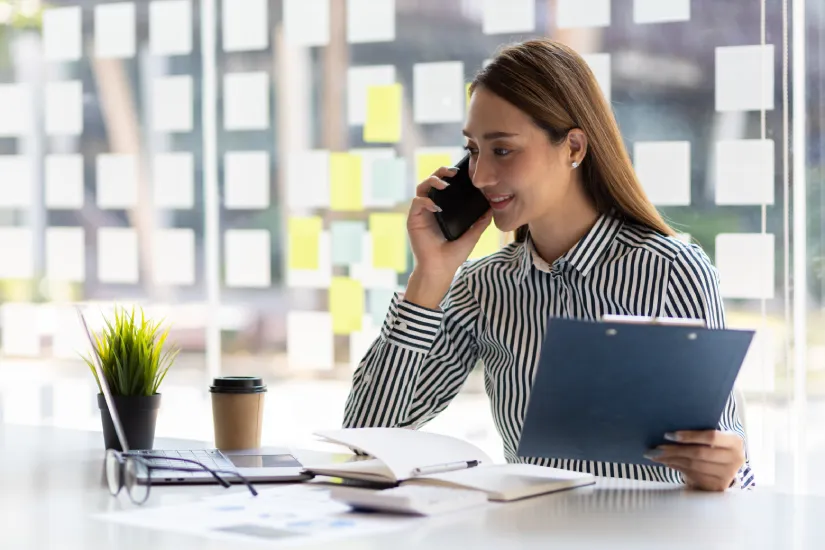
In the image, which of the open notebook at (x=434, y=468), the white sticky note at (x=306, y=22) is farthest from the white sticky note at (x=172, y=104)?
the open notebook at (x=434, y=468)

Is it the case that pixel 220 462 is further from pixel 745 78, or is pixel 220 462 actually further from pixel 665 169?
pixel 745 78

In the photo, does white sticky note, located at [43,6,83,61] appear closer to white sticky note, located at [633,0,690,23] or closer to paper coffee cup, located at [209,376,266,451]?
white sticky note, located at [633,0,690,23]

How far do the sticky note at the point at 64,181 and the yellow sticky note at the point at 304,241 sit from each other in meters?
1.07

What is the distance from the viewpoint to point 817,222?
3.52 metres

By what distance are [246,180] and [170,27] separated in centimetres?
74

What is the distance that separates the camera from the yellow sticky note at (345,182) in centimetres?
421

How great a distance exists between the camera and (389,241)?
4148 millimetres

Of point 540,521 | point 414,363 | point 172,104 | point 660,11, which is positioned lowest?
point 540,521

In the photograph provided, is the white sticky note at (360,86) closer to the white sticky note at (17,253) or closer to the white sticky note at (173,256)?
the white sticky note at (173,256)

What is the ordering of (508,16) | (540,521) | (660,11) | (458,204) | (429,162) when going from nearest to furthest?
(540,521)
(458,204)
(660,11)
(508,16)
(429,162)

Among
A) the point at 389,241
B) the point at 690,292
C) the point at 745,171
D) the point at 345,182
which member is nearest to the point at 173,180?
the point at 345,182

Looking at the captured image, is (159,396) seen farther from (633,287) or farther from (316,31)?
(316,31)

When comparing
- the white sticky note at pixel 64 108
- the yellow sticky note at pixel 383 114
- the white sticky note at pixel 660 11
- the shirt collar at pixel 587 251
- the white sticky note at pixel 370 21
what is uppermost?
the white sticky note at pixel 370 21

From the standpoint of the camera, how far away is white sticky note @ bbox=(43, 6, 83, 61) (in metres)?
4.78
